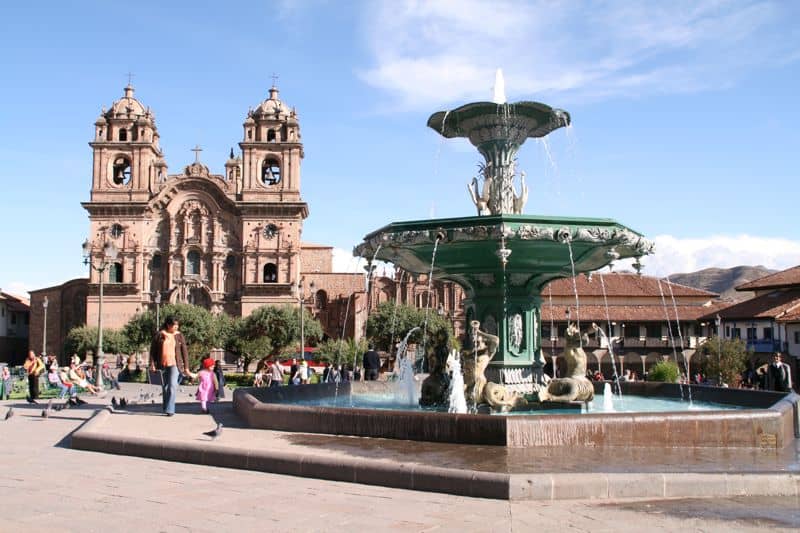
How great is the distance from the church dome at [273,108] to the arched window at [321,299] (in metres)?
13.9

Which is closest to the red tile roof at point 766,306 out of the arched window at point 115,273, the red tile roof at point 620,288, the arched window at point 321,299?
A: the red tile roof at point 620,288

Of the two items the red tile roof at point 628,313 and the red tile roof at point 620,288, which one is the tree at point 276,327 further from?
the red tile roof at point 620,288

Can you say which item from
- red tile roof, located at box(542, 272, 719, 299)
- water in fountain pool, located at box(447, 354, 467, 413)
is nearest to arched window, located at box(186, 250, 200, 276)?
red tile roof, located at box(542, 272, 719, 299)

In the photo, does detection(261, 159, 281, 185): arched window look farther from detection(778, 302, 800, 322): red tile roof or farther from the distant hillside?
the distant hillside

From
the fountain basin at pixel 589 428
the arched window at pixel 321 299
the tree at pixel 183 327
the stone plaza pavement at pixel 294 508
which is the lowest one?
the stone plaza pavement at pixel 294 508

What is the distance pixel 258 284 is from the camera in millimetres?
56969

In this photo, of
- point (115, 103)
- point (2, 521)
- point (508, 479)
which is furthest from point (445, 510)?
point (115, 103)

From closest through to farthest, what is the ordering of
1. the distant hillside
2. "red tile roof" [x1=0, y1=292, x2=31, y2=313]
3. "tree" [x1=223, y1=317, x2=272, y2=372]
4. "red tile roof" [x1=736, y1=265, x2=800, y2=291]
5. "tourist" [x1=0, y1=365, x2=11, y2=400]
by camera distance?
1. "tourist" [x1=0, y1=365, x2=11, y2=400]
2. "tree" [x1=223, y1=317, x2=272, y2=372]
3. "red tile roof" [x1=736, y1=265, x2=800, y2=291]
4. "red tile roof" [x1=0, y1=292, x2=31, y2=313]
5. the distant hillside

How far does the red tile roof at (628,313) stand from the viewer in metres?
53.0

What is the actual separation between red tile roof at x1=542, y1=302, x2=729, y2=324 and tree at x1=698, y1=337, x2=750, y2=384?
51.1ft

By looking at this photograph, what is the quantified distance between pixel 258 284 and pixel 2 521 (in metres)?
52.3

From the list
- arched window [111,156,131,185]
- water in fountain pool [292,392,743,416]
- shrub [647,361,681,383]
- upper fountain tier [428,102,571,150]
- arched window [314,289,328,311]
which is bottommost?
shrub [647,361,681,383]

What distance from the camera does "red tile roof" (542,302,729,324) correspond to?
53031 mm

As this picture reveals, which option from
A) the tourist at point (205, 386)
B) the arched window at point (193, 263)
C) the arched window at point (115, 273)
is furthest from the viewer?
the arched window at point (193, 263)
